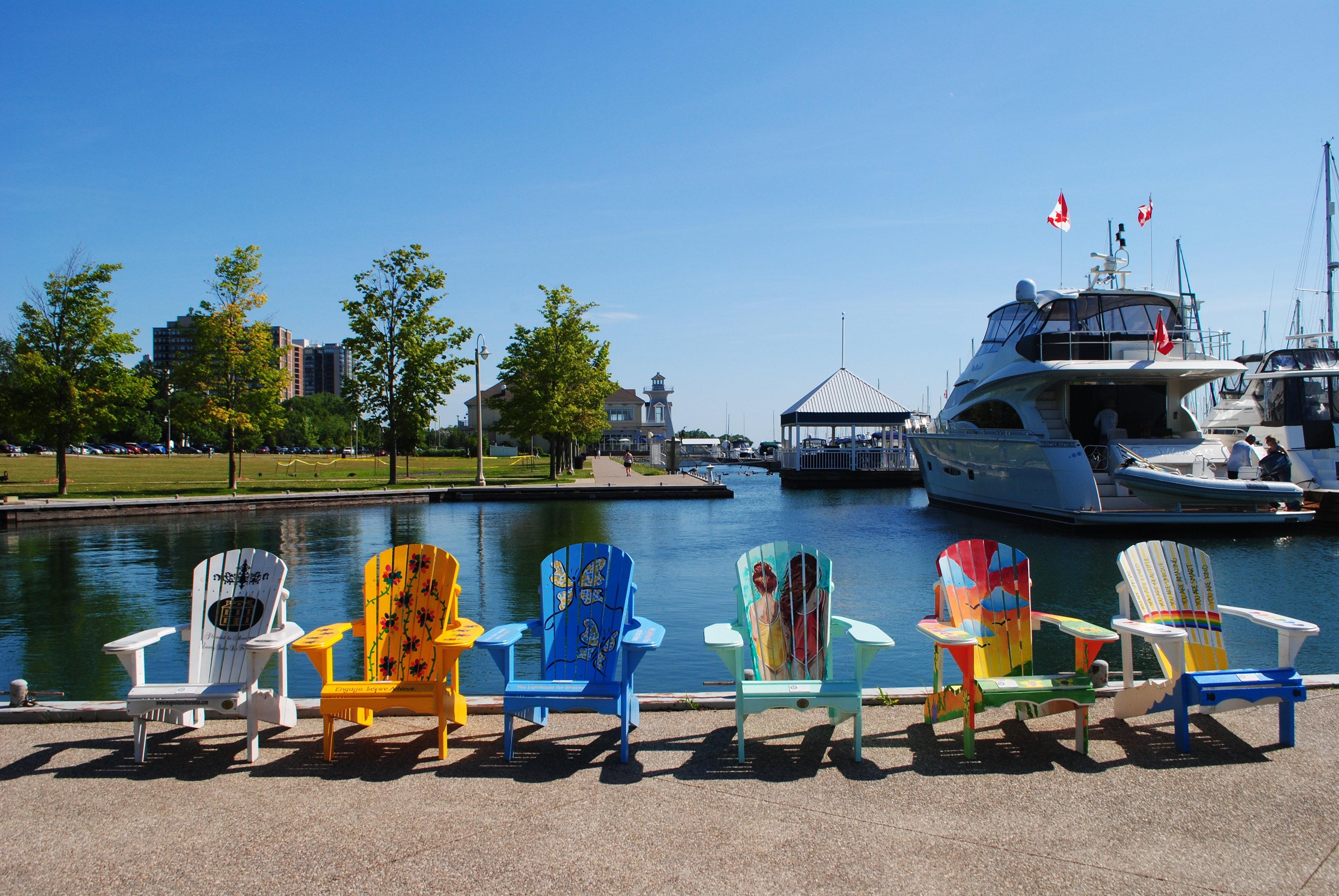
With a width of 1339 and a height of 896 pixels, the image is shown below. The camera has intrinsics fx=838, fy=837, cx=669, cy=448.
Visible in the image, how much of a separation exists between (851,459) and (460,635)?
46.0 meters

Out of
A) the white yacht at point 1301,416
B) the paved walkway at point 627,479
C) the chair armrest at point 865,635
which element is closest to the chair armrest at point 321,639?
the chair armrest at point 865,635

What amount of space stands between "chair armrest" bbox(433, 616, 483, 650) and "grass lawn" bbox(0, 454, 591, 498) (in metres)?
26.3

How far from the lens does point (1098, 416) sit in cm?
2212

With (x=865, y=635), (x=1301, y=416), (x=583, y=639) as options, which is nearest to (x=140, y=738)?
(x=583, y=639)

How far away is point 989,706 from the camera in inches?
170

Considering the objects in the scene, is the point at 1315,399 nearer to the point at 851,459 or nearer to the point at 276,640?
the point at 851,459

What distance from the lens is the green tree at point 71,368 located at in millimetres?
25891

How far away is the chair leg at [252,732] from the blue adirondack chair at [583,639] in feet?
3.97

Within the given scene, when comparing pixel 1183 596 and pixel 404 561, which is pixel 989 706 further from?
pixel 404 561

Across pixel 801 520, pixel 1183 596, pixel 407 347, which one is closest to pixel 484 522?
pixel 801 520

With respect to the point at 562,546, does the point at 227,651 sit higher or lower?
higher

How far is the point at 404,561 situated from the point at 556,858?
7.39 feet

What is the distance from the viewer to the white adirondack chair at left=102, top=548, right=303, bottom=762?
4359mm

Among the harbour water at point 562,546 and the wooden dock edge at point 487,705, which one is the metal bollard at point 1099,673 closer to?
the wooden dock edge at point 487,705
